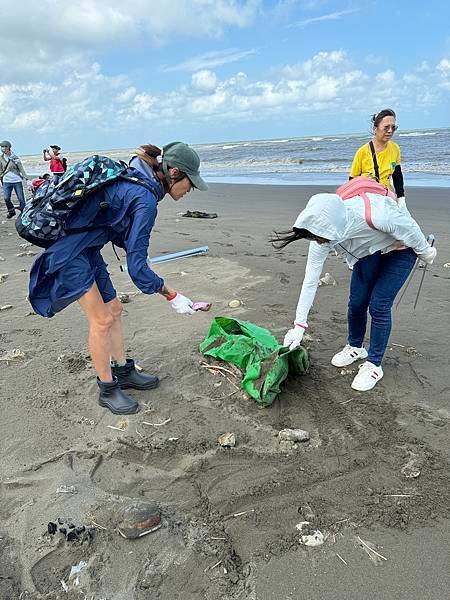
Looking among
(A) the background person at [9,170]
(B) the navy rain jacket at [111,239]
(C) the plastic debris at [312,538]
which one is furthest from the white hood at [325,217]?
(A) the background person at [9,170]

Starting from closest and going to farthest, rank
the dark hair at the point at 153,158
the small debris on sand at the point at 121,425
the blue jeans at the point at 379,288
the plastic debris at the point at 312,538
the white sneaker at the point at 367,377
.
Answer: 1. the plastic debris at the point at 312,538
2. the dark hair at the point at 153,158
3. the small debris on sand at the point at 121,425
4. the blue jeans at the point at 379,288
5. the white sneaker at the point at 367,377

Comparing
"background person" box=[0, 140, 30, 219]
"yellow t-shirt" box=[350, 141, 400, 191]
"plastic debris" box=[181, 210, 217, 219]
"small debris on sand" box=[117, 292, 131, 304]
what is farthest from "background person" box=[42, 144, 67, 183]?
"yellow t-shirt" box=[350, 141, 400, 191]

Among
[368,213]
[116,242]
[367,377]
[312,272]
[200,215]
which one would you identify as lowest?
[200,215]

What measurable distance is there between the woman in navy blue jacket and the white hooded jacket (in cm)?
74

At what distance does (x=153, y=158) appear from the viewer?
2830 mm

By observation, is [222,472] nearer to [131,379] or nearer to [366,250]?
[131,379]

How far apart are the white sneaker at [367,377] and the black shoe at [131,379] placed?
4.95ft

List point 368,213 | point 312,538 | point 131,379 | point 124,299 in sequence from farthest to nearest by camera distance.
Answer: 1. point 124,299
2. point 131,379
3. point 368,213
4. point 312,538

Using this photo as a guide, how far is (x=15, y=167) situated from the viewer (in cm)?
1173

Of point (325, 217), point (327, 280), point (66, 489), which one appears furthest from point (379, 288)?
point (327, 280)

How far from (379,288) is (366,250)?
0.33 metres

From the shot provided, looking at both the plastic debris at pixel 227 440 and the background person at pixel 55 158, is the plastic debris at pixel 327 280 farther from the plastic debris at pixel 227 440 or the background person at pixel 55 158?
the background person at pixel 55 158

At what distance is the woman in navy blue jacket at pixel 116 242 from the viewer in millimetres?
2678

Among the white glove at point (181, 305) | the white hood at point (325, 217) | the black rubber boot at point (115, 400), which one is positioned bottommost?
the black rubber boot at point (115, 400)
